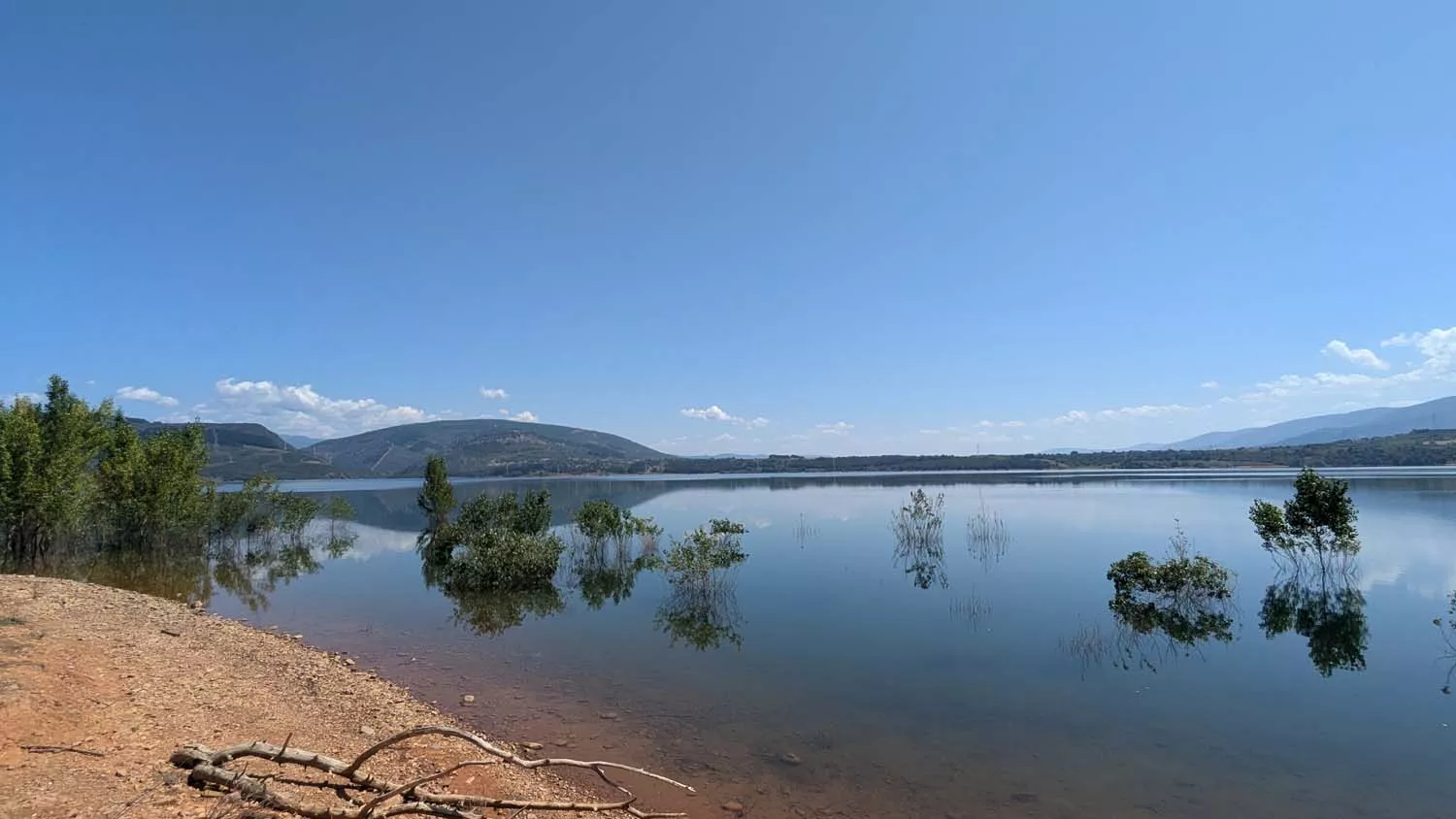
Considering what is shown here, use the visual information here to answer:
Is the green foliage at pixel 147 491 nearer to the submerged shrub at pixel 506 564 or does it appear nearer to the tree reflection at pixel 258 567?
the tree reflection at pixel 258 567

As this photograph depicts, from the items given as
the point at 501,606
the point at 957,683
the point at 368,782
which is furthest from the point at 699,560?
the point at 368,782

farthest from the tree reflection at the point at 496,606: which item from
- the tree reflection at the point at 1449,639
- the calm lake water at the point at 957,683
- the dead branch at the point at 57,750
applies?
the tree reflection at the point at 1449,639

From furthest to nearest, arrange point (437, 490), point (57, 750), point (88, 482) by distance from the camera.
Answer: point (437, 490), point (88, 482), point (57, 750)

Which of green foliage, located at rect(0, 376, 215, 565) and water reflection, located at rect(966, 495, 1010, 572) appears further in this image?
water reflection, located at rect(966, 495, 1010, 572)

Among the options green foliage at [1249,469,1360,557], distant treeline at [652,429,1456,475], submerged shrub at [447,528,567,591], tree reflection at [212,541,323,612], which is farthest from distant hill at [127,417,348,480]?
distant treeline at [652,429,1456,475]

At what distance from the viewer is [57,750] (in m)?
7.21

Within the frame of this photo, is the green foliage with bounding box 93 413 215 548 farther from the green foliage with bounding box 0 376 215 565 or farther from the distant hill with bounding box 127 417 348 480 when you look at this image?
the distant hill with bounding box 127 417 348 480

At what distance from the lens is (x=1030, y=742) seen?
11.2 metres

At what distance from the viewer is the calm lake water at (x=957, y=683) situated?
9.74 m

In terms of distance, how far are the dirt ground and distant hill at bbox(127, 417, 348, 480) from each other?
5631 inches

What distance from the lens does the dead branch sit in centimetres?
715

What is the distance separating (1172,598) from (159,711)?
27.1m

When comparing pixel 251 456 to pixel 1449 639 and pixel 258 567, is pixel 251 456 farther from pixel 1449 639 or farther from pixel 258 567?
pixel 1449 639

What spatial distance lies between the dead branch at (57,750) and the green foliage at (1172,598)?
22.6 metres
